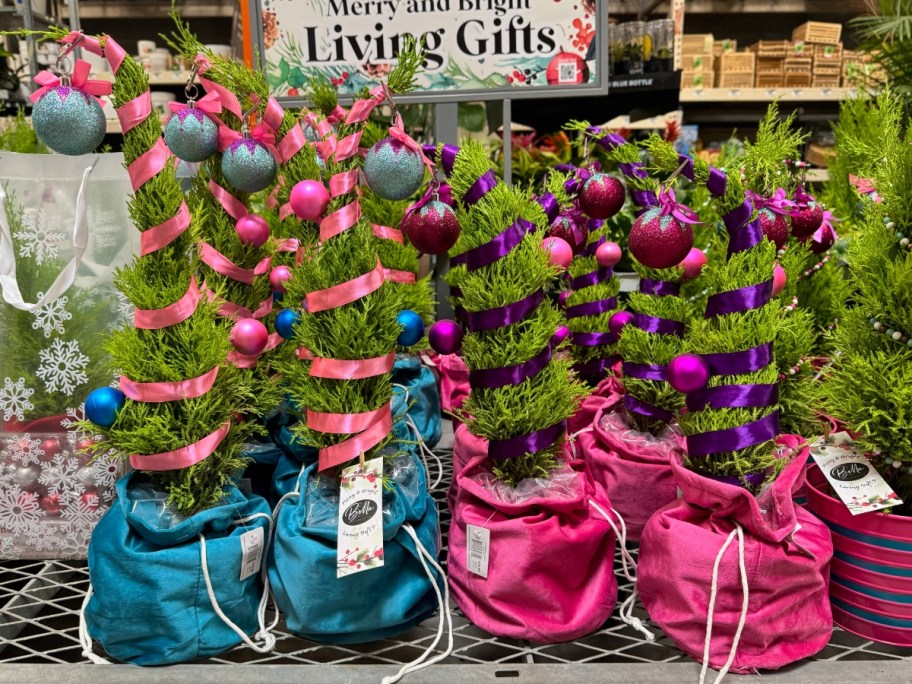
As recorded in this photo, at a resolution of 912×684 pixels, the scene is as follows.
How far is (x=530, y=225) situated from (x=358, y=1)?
0.66 m

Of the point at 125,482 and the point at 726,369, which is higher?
the point at 726,369

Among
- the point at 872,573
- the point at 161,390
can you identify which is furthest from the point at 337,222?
the point at 872,573

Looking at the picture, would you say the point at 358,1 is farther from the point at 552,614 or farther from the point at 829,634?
the point at 829,634

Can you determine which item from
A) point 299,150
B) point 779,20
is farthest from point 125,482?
point 779,20

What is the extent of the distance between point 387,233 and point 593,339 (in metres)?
0.42

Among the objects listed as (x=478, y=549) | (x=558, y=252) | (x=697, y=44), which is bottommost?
(x=478, y=549)

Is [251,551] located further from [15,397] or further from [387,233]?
Result: [387,233]

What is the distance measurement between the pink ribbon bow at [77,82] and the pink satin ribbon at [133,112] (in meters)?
0.03

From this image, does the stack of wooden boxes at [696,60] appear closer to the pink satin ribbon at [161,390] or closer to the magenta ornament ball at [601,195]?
the magenta ornament ball at [601,195]

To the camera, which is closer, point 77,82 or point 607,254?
point 77,82

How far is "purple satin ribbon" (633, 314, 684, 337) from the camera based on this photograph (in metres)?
0.95

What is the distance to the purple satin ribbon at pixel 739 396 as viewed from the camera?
72 cm

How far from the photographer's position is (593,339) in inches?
43.7

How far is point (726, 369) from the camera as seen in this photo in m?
0.73
